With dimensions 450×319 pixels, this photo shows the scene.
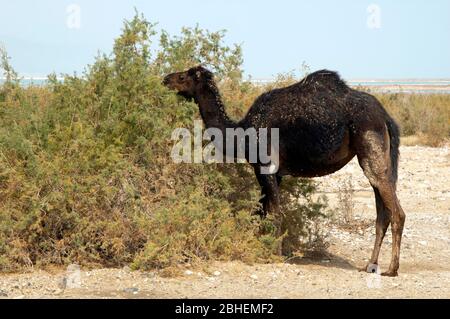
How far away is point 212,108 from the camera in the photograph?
11.5 m

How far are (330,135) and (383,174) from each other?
2.89 feet

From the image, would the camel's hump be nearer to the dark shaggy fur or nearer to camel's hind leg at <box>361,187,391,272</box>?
the dark shaggy fur

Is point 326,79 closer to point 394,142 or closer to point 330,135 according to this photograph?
point 330,135

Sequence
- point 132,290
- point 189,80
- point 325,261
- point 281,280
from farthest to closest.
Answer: point 325,261, point 189,80, point 281,280, point 132,290

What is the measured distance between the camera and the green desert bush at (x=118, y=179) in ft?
32.6

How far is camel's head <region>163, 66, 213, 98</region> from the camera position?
11.4 meters

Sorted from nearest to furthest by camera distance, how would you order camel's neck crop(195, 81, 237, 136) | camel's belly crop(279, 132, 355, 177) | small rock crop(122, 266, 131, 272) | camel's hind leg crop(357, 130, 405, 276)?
1. small rock crop(122, 266, 131, 272)
2. camel's hind leg crop(357, 130, 405, 276)
3. camel's belly crop(279, 132, 355, 177)
4. camel's neck crop(195, 81, 237, 136)

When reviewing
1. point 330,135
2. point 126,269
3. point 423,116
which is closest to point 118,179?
point 126,269

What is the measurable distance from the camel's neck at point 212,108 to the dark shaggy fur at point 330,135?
0.08 m

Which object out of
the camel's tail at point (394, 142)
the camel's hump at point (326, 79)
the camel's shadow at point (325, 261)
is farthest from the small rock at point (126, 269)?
the camel's tail at point (394, 142)

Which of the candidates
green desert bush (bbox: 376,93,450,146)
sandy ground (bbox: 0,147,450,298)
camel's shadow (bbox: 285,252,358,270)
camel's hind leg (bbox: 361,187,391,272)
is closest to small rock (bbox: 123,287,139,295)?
sandy ground (bbox: 0,147,450,298)

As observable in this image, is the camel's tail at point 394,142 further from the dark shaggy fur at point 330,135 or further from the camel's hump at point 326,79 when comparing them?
the camel's hump at point 326,79

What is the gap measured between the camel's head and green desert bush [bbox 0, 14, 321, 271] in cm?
22

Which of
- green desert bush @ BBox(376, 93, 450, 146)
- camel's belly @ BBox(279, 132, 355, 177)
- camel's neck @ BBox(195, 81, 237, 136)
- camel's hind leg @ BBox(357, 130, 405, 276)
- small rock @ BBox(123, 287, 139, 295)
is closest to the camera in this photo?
small rock @ BBox(123, 287, 139, 295)
